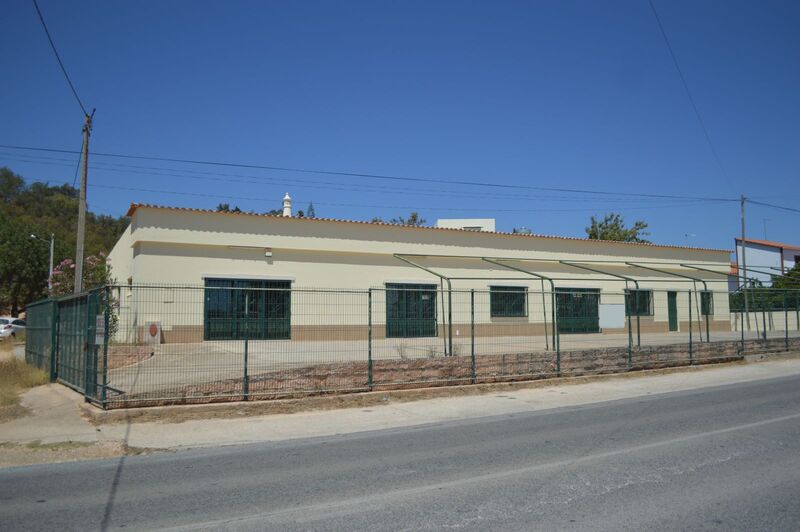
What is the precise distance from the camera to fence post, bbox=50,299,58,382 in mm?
14250

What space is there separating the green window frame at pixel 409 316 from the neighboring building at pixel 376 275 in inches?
1.2

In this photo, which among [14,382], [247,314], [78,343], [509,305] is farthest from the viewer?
[509,305]

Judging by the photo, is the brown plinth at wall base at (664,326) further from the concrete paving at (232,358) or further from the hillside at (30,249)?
the hillside at (30,249)

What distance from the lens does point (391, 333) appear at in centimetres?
1445

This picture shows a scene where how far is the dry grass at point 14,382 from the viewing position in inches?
437

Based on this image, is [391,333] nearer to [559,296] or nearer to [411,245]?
[559,296]

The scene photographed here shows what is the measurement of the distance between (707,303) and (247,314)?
15.7 m

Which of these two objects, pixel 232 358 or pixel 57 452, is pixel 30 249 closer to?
pixel 232 358

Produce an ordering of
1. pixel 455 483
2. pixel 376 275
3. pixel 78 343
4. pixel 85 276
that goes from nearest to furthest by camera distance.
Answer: pixel 455 483 → pixel 78 343 → pixel 376 275 → pixel 85 276

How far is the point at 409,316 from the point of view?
14.4m

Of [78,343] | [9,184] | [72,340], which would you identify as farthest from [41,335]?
[9,184]

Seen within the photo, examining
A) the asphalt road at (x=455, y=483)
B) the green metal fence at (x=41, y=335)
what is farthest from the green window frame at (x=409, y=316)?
the green metal fence at (x=41, y=335)

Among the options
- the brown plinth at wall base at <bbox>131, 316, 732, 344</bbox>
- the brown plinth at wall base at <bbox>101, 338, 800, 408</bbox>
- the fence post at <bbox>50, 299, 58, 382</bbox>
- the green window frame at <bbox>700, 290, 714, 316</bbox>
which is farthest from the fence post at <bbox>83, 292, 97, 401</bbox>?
the green window frame at <bbox>700, 290, 714, 316</bbox>

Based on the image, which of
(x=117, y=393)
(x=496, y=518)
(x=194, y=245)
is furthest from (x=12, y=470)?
(x=194, y=245)
